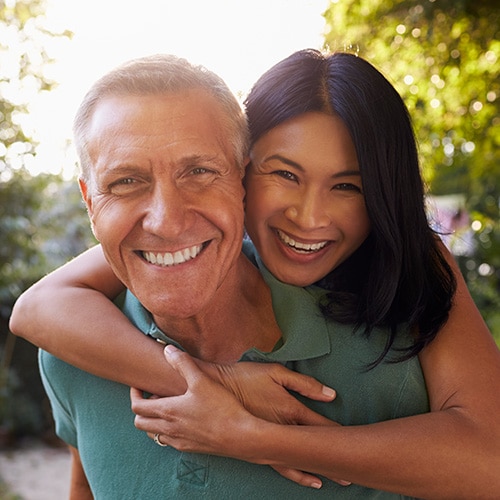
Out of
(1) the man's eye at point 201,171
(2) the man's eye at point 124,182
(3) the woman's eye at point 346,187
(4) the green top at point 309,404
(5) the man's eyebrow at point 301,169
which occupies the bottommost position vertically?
(4) the green top at point 309,404

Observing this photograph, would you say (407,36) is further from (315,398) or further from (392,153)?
(315,398)

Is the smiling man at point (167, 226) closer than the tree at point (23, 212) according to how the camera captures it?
Yes

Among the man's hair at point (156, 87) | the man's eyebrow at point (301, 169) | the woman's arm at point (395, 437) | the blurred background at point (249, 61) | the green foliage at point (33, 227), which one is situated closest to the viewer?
the woman's arm at point (395, 437)

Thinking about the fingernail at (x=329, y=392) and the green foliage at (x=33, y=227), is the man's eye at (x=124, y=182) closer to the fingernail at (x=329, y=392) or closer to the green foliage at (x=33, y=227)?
the fingernail at (x=329, y=392)

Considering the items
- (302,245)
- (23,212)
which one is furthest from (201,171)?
(23,212)

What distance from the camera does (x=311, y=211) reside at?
189 cm

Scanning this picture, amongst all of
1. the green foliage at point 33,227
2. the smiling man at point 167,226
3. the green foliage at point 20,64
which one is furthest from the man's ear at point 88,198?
the green foliage at point 33,227

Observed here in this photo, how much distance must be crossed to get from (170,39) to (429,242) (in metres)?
2.08

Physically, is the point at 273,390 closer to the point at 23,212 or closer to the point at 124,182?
the point at 124,182

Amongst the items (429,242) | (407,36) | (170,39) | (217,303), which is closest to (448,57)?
(407,36)

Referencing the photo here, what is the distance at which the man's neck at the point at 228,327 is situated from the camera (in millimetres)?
1855

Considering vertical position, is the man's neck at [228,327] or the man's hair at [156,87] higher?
the man's hair at [156,87]

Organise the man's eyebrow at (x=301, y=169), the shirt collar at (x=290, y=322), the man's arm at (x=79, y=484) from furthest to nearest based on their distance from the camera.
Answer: the man's arm at (x=79, y=484)
the man's eyebrow at (x=301, y=169)
the shirt collar at (x=290, y=322)

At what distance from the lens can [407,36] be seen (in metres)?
4.60
